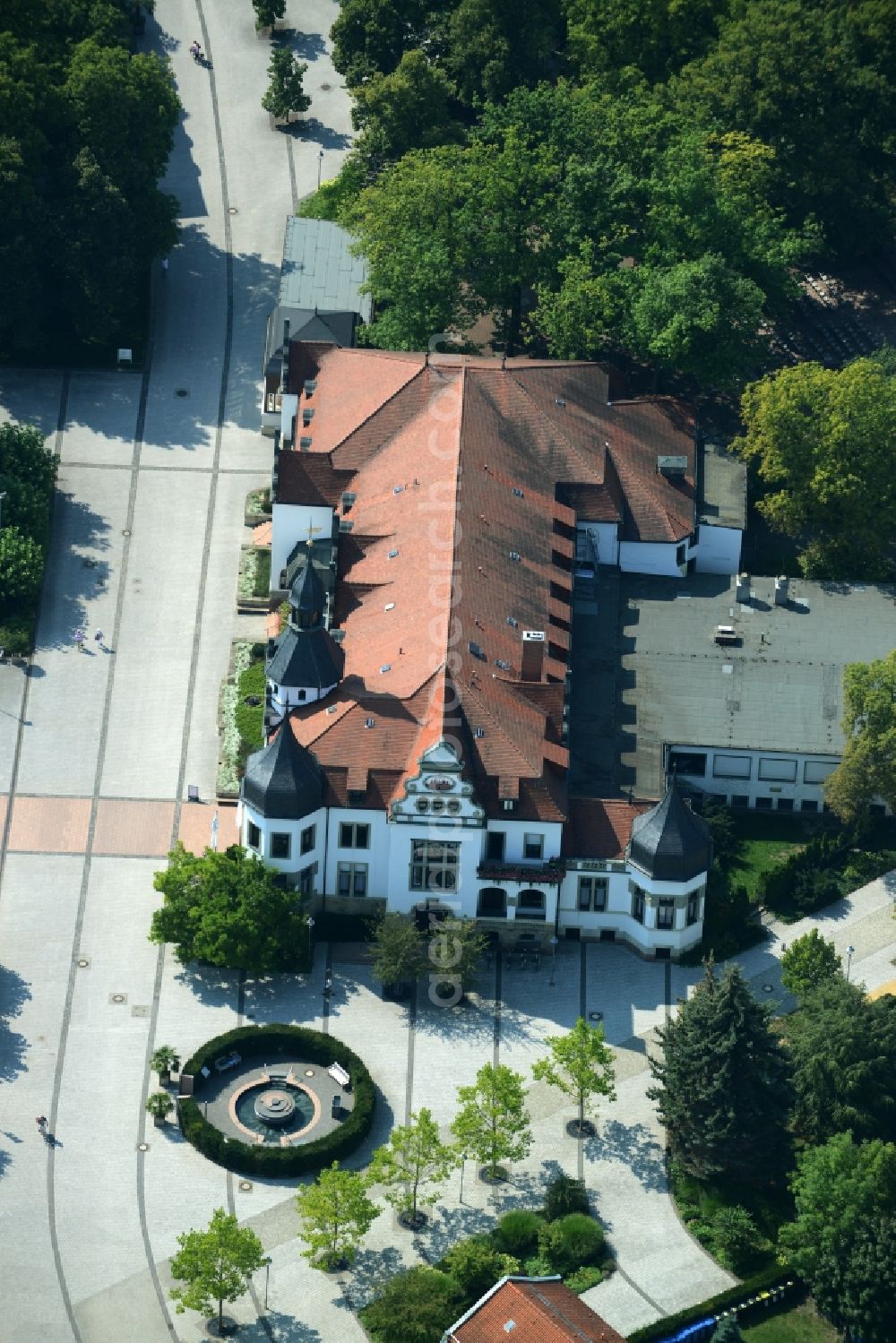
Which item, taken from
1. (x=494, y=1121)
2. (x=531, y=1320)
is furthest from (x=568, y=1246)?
(x=531, y=1320)

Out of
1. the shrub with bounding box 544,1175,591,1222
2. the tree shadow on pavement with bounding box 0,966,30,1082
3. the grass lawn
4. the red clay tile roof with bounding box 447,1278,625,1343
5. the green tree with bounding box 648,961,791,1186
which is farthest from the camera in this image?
the tree shadow on pavement with bounding box 0,966,30,1082

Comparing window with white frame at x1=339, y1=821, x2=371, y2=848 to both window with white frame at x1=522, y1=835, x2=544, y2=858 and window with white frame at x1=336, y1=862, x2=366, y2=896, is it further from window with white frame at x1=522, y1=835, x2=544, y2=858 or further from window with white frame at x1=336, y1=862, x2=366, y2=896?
window with white frame at x1=522, y1=835, x2=544, y2=858

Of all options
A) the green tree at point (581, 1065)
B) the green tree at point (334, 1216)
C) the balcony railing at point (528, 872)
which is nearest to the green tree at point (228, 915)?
the balcony railing at point (528, 872)

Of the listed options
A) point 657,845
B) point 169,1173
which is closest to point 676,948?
point 657,845

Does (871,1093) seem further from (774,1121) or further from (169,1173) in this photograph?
(169,1173)

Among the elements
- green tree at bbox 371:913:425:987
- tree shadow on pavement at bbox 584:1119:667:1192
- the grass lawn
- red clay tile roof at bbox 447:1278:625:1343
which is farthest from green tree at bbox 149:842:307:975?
the grass lawn

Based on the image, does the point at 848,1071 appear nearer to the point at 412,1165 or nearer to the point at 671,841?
the point at 671,841

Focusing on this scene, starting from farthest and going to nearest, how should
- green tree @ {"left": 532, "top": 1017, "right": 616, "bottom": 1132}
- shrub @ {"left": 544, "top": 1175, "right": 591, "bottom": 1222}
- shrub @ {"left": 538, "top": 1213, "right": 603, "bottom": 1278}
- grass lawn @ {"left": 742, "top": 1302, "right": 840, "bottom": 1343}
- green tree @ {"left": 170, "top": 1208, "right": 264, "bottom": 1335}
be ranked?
green tree @ {"left": 532, "top": 1017, "right": 616, "bottom": 1132}
shrub @ {"left": 544, "top": 1175, "right": 591, "bottom": 1222}
shrub @ {"left": 538, "top": 1213, "right": 603, "bottom": 1278}
grass lawn @ {"left": 742, "top": 1302, "right": 840, "bottom": 1343}
green tree @ {"left": 170, "top": 1208, "right": 264, "bottom": 1335}
